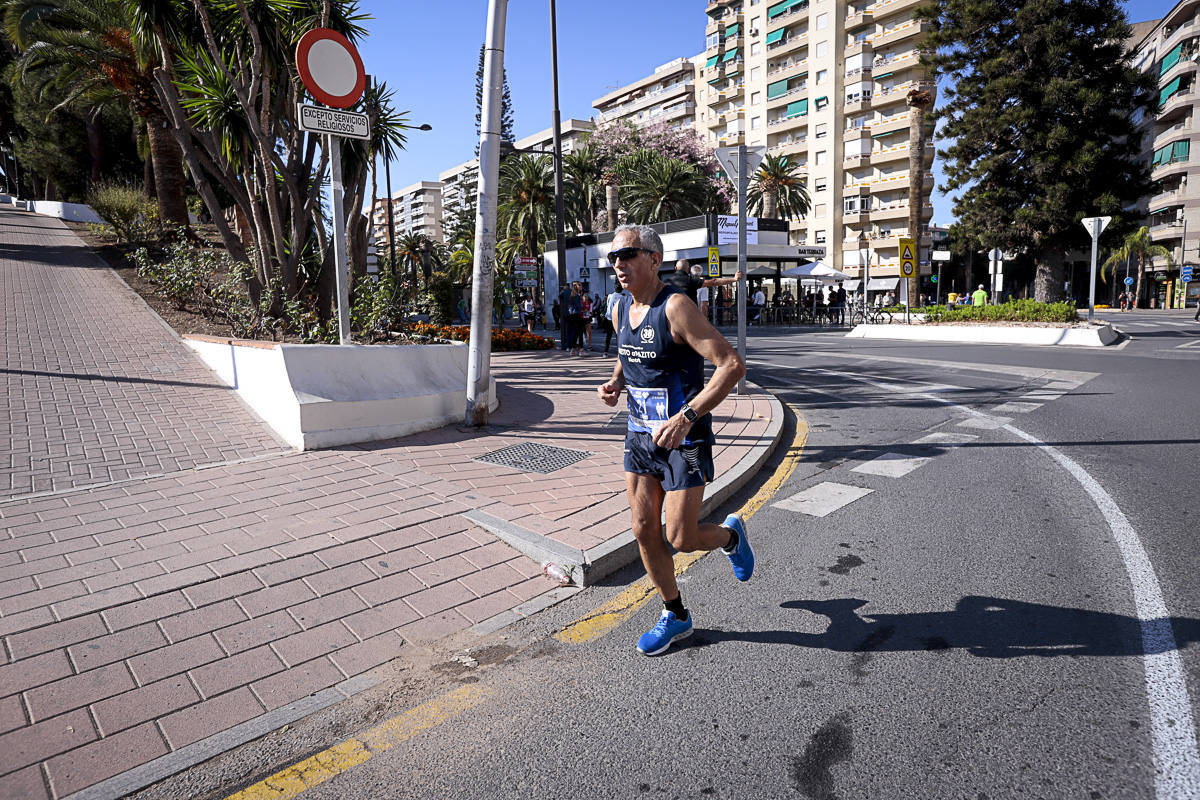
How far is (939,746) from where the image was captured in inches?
98.0

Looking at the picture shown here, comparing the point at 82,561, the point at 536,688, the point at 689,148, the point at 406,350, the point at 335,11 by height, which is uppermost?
the point at 689,148

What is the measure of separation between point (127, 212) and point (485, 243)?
2006cm

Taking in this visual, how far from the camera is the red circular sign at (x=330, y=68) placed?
20.4 feet

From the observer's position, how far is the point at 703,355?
311 cm

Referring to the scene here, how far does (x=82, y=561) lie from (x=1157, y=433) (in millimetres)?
8961

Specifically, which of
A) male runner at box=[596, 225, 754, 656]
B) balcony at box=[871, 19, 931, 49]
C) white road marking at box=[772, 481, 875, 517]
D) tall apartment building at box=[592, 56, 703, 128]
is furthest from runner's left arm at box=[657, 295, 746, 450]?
tall apartment building at box=[592, 56, 703, 128]

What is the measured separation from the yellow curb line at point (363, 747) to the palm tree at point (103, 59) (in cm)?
1545

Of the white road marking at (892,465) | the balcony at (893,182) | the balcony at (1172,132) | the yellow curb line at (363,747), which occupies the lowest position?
the yellow curb line at (363,747)

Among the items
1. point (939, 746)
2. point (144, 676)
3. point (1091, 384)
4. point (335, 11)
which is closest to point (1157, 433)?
point (1091, 384)

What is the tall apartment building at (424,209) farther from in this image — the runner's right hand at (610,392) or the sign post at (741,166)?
the runner's right hand at (610,392)

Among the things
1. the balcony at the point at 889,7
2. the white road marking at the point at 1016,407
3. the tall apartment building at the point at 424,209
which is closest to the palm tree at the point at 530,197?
the balcony at the point at 889,7

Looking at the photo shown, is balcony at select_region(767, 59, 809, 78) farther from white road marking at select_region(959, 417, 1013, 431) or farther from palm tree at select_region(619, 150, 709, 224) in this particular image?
white road marking at select_region(959, 417, 1013, 431)

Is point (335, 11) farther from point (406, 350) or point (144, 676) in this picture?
point (144, 676)

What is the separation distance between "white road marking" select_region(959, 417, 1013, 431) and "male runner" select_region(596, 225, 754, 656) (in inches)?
228
